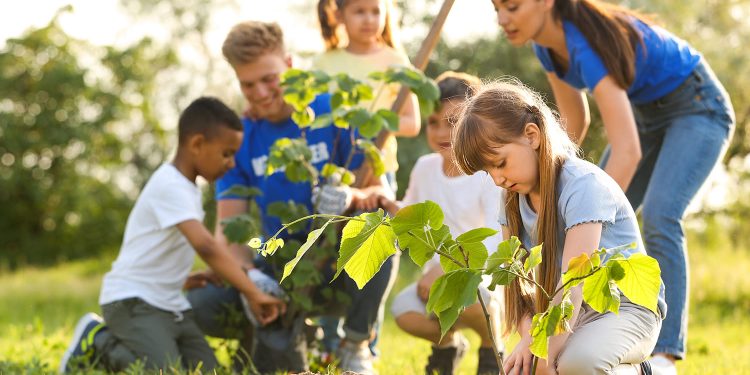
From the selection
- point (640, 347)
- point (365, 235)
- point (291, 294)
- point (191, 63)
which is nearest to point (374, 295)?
point (291, 294)

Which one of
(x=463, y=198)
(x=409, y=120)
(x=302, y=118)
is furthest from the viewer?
(x=409, y=120)

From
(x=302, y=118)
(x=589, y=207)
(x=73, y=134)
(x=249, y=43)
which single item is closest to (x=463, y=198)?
(x=302, y=118)

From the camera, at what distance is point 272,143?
4102 mm

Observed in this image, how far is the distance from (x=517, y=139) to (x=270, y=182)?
1761 millimetres

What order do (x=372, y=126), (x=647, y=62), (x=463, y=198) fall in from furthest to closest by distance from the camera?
(x=463, y=198), (x=647, y=62), (x=372, y=126)

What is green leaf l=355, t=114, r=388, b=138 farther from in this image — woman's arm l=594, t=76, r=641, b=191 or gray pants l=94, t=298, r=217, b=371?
gray pants l=94, t=298, r=217, b=371

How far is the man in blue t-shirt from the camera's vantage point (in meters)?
3.86

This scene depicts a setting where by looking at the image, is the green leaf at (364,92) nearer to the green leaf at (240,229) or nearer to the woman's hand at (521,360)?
the green leaf at (240,229)

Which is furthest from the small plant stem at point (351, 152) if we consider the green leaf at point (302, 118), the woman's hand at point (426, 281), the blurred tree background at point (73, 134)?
the blurred tree background at point (73, 134)

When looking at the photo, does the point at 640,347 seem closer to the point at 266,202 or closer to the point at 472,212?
the point at 472,212

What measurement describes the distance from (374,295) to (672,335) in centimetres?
111

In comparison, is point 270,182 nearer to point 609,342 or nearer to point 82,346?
point 82,346

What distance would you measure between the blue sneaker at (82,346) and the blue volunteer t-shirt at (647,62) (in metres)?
2.10

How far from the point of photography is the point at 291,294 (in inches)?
146
